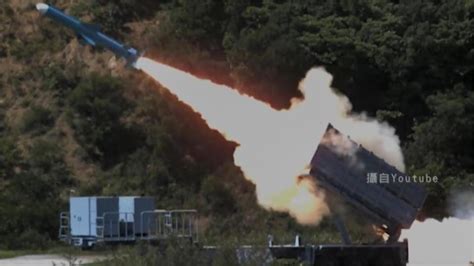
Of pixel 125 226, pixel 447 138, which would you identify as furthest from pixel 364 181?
pixel 447 138

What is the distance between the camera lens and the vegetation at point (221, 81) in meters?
46.6

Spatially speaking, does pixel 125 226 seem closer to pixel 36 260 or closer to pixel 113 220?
pixel 113 220

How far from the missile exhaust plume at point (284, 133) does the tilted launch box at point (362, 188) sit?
3.63ft

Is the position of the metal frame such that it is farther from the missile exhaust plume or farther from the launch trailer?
the missile exhaust plume

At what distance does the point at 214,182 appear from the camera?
47.0 metres

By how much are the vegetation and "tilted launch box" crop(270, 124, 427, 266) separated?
17.4m

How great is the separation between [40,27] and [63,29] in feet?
3.94

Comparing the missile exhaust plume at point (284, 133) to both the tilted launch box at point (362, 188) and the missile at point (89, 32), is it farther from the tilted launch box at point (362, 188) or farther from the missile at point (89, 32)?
the missile at point (89, 32)

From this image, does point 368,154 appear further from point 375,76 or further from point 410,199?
point 375,76

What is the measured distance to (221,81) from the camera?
161ft

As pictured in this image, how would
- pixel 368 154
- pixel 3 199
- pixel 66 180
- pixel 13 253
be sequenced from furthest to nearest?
1. pixel 66 180
2. pixel 3 199
3. pixel 13 253
4. pixel 368 154

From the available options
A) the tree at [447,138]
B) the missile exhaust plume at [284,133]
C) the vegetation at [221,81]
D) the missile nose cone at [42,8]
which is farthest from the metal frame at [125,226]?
the tree at [447,138]

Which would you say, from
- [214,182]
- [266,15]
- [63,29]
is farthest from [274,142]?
[63,29]

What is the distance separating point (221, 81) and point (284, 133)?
20.6m
